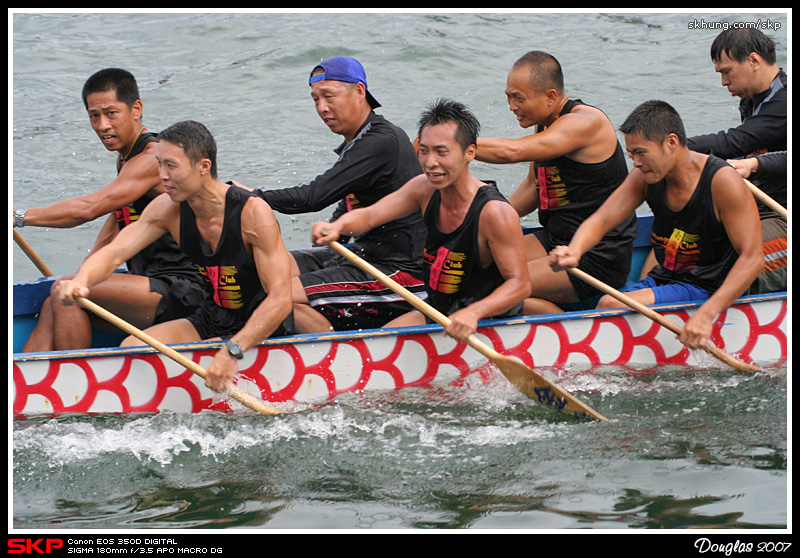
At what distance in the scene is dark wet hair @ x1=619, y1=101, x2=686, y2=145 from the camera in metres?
5.16

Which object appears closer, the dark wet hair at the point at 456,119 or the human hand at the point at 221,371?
the human hand at the point at 221,371

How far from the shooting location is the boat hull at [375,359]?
5.09 metres

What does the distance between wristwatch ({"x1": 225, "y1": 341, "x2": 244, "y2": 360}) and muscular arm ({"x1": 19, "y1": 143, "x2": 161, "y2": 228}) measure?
146 cm

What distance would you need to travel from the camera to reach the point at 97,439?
16.4ft

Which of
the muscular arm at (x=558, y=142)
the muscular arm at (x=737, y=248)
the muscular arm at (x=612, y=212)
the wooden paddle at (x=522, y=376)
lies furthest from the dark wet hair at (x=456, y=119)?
the muscular arm at (x=737, y=248)

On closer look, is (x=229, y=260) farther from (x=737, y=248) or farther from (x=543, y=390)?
(x=737, y=248)

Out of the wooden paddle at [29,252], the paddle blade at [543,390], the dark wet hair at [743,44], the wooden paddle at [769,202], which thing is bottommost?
the paddle blade at [543,390]

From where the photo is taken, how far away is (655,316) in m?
5.31

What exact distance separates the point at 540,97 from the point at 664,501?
2732mm

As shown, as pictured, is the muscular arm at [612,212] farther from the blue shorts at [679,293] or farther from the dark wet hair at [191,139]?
the dark wet hair at [191,139]

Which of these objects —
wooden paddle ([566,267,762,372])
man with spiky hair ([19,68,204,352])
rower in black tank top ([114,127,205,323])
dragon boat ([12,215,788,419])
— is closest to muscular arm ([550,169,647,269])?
wooden paddle ([566,267,762,372])

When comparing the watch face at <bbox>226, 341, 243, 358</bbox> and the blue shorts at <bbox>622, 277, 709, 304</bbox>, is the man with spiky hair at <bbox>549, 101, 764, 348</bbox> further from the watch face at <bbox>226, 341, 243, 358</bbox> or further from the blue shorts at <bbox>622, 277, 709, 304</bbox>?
the watch face at <bbox>226, 341, 243, 358</bbox>

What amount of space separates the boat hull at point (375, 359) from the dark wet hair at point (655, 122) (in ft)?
3.44

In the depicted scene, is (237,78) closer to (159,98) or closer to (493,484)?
(159,98)
